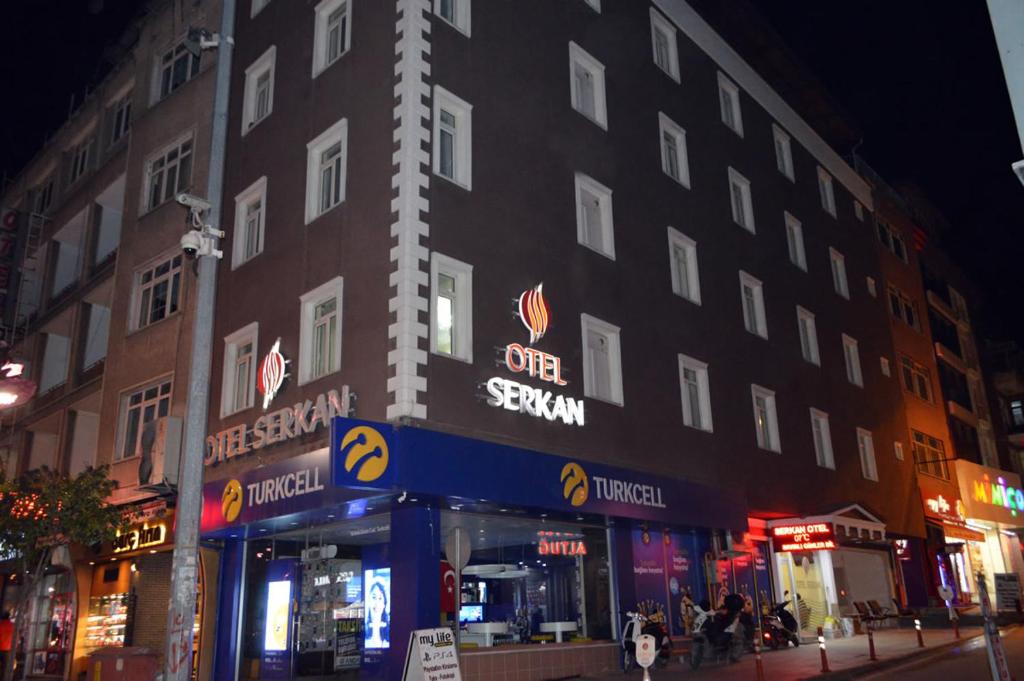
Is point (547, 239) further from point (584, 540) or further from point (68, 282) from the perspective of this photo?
point (68, 282)

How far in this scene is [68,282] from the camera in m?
32.3

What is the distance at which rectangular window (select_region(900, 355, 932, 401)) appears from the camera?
130 feet

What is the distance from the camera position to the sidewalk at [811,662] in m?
18.0

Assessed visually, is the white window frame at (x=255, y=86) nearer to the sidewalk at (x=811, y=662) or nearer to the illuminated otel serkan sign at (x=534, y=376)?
the illuminated otel serkan sign at (x=534, y=376)

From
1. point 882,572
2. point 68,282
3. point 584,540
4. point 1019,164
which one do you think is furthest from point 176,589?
point 882,572

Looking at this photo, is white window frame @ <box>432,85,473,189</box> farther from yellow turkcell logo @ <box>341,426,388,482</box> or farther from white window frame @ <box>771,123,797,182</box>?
white window frame @ <box>771,123,797,182</box>

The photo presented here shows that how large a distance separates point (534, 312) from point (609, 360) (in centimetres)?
335

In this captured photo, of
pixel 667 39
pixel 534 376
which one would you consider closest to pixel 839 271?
pixel 667 39

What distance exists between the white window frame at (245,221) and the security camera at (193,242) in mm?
9602

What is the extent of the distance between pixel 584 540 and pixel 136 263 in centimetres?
1580

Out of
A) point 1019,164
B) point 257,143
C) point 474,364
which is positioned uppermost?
point 257,143

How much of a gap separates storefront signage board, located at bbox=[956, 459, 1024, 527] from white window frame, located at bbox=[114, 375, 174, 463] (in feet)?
117

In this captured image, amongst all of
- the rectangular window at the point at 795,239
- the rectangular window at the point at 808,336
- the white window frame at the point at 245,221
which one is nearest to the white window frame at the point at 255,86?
the white window frame at the point at 245,221

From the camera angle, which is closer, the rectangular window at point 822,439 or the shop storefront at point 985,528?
the rectangular window at point 822,439
